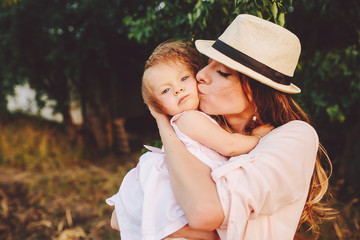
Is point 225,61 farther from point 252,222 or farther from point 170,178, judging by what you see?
point 252,222

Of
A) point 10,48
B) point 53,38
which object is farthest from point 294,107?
point 10,48

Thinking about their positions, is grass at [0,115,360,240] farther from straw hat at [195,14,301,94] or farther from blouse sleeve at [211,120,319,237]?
straw hat at [195,14,301,94]

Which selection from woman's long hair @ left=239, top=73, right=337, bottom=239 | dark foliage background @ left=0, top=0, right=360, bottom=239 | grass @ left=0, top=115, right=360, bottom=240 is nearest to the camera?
woman's long hair @ left=239, top=73, right=337, bottom=239

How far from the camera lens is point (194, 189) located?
1.35 meters

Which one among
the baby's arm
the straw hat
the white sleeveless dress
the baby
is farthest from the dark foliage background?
the white sleeveless dress

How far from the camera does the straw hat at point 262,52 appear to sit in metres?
1.54

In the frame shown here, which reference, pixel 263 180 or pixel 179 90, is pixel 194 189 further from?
pixel 179 90

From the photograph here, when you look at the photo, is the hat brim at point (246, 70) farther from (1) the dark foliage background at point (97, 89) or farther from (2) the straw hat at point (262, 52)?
(1) the dark foliage background at point (97, 89)

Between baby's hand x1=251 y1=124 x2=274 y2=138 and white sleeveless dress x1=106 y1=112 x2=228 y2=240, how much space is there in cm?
25

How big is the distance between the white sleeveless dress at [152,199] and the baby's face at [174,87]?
12 cm

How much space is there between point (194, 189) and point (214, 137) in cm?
32

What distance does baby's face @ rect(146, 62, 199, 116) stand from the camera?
1.78 m

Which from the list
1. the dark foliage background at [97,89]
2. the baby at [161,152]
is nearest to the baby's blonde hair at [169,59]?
the baby at [161,152]

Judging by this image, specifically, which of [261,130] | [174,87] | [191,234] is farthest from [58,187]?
[261,130]
